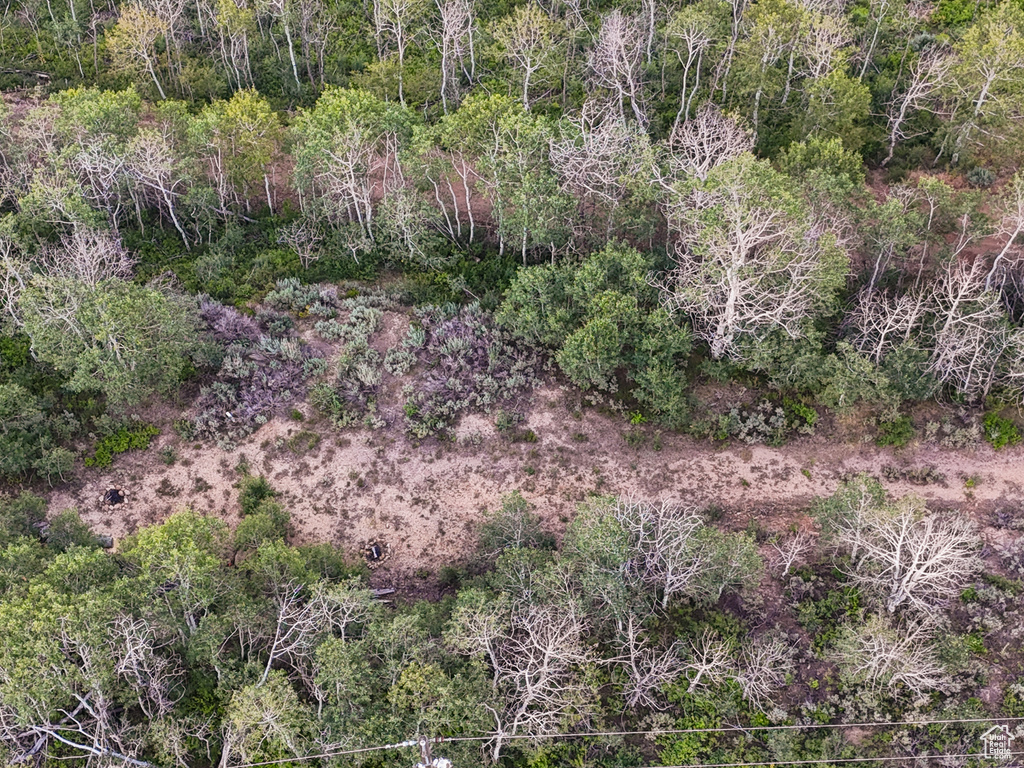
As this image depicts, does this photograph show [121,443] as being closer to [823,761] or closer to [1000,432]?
[823,761]

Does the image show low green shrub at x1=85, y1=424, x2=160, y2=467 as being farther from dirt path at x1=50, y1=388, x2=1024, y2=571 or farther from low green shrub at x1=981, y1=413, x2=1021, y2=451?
low green shrub at x1=981, y1=413, x2=1021, y2=451

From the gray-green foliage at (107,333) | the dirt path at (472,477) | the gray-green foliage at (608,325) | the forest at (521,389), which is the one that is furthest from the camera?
the gray-green foliage at (608,325)

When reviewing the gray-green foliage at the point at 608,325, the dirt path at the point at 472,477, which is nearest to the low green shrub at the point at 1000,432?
the dirt path at the point at 472,477

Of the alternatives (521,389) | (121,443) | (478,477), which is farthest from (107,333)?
(521,389)

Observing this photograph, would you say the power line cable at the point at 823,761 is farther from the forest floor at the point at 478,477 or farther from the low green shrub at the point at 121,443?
the low green shrub at the point at 121,443

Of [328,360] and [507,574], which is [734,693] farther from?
[328,360]

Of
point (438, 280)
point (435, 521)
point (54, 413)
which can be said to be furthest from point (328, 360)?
point (54, 413)

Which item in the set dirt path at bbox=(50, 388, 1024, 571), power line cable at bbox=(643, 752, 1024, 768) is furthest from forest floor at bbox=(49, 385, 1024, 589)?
power line cable at bbox=(643, 752, 1024, 768)
